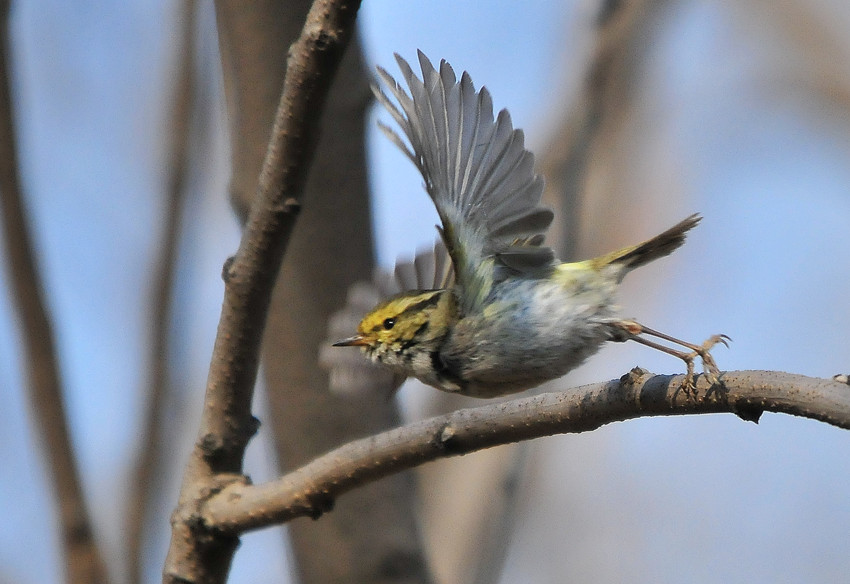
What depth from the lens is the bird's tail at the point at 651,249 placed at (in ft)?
8.32

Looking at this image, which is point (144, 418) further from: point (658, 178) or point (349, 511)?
point (658, 178)

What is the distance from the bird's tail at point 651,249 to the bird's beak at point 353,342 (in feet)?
2.54

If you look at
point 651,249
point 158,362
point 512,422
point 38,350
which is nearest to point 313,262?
point 158,362

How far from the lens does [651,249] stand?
2.66 m

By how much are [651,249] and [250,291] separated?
1227 millimetres

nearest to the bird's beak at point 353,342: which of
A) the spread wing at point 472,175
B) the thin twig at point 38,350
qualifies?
the spread wing at point 472,175

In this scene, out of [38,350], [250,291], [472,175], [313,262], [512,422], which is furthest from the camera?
[313,262]

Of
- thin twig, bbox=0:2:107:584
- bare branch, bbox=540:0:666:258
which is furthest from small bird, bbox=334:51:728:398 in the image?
thin twig, bbox=0:2:107:584

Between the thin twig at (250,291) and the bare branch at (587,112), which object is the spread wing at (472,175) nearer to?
the bare branch at (587,112)

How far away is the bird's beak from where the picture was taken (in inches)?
112

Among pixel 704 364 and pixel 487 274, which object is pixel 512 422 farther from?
pixel 487 274

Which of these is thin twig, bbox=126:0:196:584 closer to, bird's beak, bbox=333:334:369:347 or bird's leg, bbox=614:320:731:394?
bird's beak, bbox=333:334:369:347

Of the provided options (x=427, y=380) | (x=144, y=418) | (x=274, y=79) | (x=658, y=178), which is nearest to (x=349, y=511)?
(x=427, y=380)

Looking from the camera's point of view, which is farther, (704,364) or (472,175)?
(472,175)
